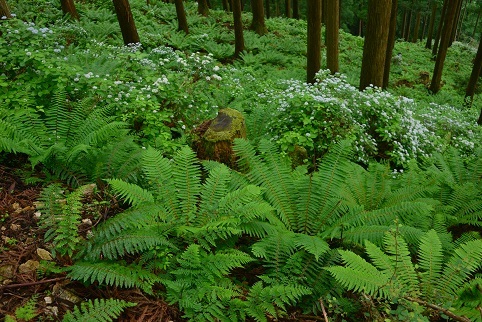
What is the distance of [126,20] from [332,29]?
21.1 feet

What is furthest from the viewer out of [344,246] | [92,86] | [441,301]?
[92,86]

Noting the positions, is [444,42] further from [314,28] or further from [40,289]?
[40,289]

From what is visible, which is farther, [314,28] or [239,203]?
[314,28]

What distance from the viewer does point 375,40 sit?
927 centimetres

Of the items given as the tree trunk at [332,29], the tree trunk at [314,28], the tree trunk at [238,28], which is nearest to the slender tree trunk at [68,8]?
the tree trunk at [238,28]

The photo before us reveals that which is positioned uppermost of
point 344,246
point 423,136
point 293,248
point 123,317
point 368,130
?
point 123,317

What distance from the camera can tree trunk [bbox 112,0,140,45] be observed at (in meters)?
10.8

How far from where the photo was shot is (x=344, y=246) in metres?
3.71

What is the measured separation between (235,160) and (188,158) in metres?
1.24

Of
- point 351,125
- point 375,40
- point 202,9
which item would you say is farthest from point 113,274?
point 202,9

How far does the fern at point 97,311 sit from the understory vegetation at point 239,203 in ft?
0.04

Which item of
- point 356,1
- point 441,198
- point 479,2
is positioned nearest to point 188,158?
point 441,198

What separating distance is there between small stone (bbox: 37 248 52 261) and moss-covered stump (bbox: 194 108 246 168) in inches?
93.8

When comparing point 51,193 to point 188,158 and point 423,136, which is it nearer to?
point 188,158
